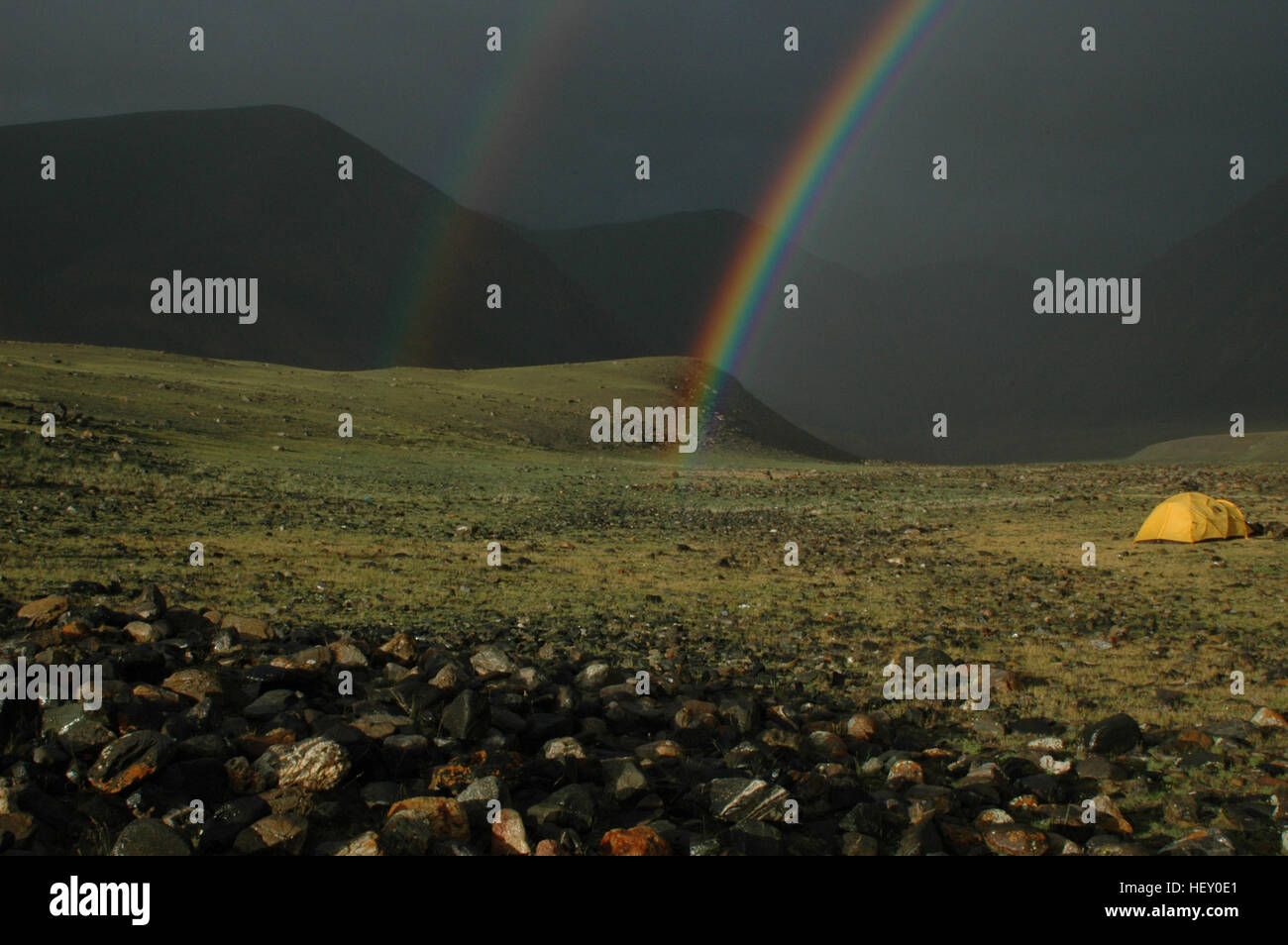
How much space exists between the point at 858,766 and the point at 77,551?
1489 centimetres

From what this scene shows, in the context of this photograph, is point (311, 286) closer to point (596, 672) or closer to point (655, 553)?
point (655, 553)

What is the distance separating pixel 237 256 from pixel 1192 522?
532 feet

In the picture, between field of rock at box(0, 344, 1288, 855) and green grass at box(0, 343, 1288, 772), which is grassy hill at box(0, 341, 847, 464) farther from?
field of rock at box(0, 344, 1288, 855)

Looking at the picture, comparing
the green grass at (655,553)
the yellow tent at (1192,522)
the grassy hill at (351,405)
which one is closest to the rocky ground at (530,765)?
the green grass at (655,553)

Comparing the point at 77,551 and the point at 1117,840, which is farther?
the point at 77,551

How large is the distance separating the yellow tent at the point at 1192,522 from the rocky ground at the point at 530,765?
15711 mm

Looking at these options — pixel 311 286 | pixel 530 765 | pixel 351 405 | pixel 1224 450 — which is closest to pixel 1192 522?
pixel 530 765

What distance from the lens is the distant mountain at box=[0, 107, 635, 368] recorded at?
138 m

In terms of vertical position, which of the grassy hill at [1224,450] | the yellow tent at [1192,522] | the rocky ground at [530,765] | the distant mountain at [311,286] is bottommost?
the rocky ground at [530,765]

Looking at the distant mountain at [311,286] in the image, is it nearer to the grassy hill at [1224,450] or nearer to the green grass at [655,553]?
the grassy hill at [1224,450]

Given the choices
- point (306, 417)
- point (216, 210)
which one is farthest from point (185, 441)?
point (216, 210)

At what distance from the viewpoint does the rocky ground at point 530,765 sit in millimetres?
6996

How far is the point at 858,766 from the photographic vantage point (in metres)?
9.20

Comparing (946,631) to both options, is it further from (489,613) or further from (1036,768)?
(489,613)
